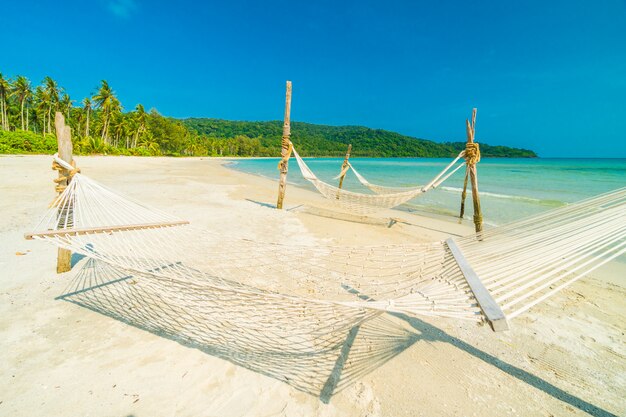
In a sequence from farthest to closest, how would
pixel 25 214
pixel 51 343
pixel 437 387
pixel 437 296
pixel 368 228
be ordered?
pixel 368 228 → pixel 25 214 → pixel 51 343 → pixel 437 387 → pixel 437 296

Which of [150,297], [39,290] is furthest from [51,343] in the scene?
[39,290]

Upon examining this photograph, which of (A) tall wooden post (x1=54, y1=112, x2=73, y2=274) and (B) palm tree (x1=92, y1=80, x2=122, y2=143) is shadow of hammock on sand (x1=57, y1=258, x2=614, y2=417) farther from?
(B) palm tree (x1=92, y1=80, x2=122, y2=143)

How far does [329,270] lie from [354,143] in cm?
7851

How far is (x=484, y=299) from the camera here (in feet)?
4.12

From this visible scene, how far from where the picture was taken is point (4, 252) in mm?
2932

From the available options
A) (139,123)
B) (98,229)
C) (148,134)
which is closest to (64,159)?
(98,229)

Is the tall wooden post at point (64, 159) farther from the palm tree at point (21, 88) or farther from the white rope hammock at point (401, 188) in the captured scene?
the palm tree at point (21, 88)

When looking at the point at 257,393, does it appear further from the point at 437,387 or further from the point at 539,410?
the point at 539,410

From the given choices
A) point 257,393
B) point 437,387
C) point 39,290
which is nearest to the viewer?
point 257,393

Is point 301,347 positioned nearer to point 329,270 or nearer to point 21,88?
point 329,270

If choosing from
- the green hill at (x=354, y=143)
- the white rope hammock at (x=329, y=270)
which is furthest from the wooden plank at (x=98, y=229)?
the green hill at (x=354, y=143)

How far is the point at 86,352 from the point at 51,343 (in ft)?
0.88

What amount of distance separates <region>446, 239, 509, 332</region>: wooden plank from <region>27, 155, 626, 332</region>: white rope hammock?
17mm

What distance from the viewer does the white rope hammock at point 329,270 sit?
1.34 m
